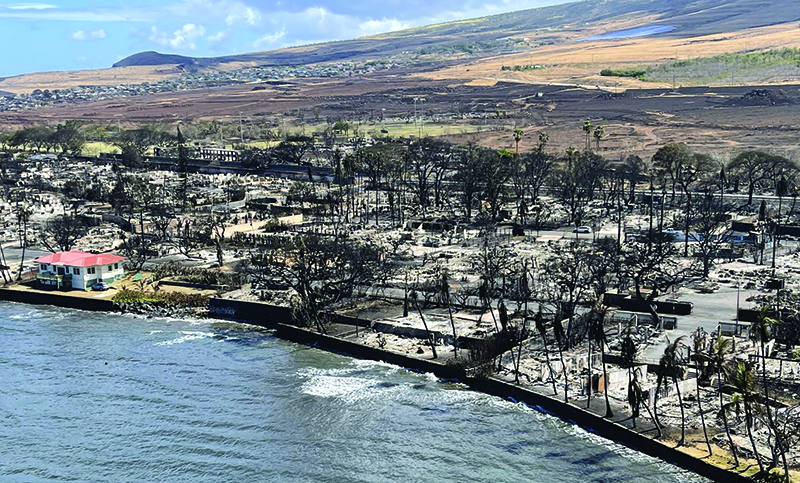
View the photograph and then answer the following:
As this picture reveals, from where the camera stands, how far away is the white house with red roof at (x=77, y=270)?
40781 millimetres

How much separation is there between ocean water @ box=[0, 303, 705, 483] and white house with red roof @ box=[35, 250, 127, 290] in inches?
274

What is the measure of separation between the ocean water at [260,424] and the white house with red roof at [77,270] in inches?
274

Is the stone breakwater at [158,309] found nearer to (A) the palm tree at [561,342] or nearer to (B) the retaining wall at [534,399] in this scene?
(B) the retaining wall at [534,399]

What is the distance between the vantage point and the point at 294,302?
1382 inches

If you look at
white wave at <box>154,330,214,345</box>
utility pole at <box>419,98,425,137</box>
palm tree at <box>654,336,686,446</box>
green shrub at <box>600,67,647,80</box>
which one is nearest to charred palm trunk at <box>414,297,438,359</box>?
palm tree at <box>654,336,686,446</box>

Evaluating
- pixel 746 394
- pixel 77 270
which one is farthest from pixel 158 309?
pixel 746 394

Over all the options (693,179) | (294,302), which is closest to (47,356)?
(294,302)

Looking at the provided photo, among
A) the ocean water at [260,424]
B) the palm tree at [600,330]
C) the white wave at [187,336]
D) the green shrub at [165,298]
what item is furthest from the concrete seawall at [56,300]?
the palm tree at [600,330]

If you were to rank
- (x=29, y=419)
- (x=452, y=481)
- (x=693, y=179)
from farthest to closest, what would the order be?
(x=693, y=179) < (x=29, y=419) < (x=452, y=481)

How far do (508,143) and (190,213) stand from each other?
3476 centimetres

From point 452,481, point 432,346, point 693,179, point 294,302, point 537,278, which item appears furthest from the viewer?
point 693,179

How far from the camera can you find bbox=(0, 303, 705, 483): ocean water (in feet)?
Result: 75.0

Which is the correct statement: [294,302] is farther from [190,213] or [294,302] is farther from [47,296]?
Result: [190,213]

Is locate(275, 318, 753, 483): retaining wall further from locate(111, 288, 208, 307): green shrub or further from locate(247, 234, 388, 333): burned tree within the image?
locate(111, 288, 208, 307): green shrub
